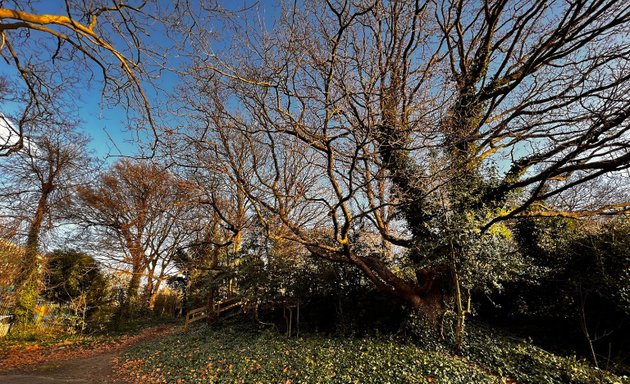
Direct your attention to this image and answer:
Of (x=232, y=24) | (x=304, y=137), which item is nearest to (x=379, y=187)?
(x=304, y=137)

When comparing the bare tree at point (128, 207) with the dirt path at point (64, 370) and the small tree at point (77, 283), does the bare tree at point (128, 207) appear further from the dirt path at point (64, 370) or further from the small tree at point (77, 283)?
the dirt path at point (64, 370)

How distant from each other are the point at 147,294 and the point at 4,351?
8.81 meters

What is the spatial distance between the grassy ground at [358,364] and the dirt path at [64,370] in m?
0.46

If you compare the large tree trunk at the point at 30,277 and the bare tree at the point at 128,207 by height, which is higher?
the bare tree at the point at 128,207

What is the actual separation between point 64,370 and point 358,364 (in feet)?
21.7

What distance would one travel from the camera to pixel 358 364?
5.10m

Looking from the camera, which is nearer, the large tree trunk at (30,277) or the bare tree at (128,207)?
the large tree trunk at (30,277)

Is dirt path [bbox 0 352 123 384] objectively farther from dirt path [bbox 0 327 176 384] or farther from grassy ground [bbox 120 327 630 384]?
grassy ground [bbox 120 327 630 384]

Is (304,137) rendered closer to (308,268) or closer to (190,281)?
(308,268)

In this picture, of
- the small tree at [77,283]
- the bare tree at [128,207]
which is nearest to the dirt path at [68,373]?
the small tree at [77,283]

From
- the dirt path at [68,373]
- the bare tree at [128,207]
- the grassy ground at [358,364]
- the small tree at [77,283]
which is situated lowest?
the dirt path at [68,373]

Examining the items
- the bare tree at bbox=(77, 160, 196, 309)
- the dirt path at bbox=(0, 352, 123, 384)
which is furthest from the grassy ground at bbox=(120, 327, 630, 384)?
the bare tree at bbox=(77, 160, 196, 309)

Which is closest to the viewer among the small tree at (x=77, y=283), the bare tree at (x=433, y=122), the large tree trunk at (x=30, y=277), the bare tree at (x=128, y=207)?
the bare tree at (x=433, y=122)

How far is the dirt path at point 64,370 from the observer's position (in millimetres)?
5789
